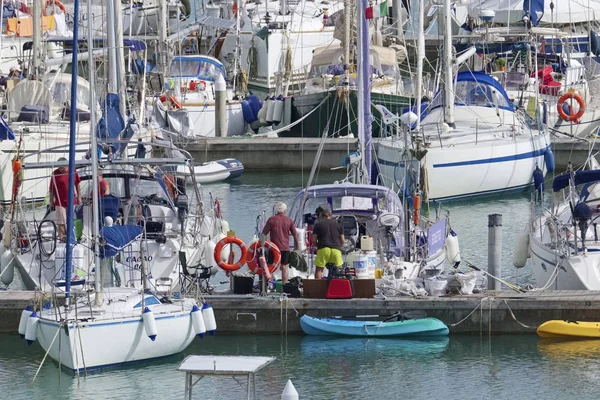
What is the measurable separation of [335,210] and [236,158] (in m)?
15.9

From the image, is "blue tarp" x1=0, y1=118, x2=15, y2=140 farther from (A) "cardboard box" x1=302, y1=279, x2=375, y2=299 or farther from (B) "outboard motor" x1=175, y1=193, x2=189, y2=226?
(A) "cardboard box" x1=302, y1=279, x2=375, y2=299

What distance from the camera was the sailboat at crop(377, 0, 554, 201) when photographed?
3566cm

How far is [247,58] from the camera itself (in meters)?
54.9

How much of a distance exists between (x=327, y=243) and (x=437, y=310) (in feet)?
6.21

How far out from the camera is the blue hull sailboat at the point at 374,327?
22938mm

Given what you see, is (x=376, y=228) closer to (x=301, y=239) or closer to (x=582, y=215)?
(x=301, y=239)

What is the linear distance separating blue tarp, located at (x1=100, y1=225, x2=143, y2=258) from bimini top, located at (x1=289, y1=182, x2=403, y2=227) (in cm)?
321

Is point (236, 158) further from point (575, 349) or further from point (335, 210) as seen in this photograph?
point (575, 349)

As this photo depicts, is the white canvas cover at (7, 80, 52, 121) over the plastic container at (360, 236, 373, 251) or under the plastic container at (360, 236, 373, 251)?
over

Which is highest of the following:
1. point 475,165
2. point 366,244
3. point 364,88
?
point 364,88

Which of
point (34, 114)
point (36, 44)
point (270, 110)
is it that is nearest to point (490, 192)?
point (270, 110)

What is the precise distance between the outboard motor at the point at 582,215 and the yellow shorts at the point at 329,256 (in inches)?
147

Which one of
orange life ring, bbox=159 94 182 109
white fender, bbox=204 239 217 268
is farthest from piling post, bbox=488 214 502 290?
orange life ring, bbox=159 94 182 109

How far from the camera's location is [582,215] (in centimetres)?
2434
